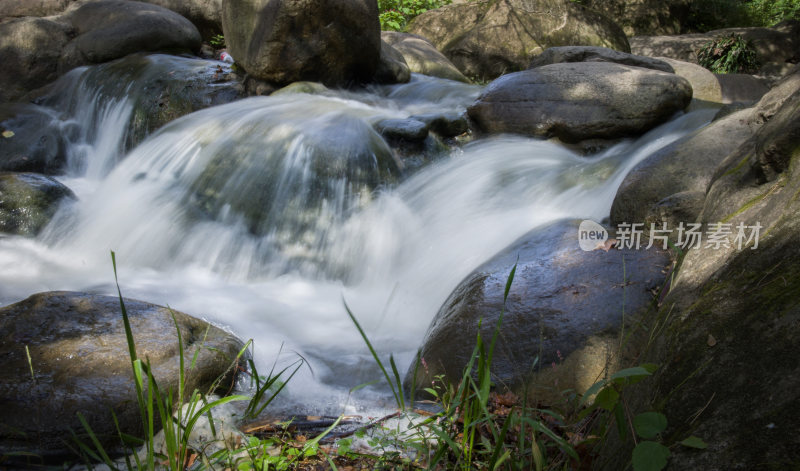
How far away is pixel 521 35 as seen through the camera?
11.8m

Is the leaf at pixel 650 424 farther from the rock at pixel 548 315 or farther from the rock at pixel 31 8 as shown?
the rock at pixel 31 8

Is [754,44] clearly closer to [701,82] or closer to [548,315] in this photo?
[701,82]

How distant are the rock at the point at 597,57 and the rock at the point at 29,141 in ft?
22.6

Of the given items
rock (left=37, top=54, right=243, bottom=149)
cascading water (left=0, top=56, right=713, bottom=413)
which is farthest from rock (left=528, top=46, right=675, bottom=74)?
rock (left=37, top=54, right=243, bottom=149)

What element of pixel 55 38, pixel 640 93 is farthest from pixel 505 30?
pixel 55 38

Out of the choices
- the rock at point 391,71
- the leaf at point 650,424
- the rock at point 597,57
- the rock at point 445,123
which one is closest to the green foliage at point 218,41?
the rock at point 391,71

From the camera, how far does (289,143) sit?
20.4 feet

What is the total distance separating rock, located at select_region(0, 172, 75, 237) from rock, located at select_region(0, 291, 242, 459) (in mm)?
3184

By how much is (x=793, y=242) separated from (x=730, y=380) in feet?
1.96

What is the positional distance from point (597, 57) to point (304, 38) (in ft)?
13.3

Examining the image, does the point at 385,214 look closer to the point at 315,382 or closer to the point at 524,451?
the point at 315,382

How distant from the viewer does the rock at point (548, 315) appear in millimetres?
2779

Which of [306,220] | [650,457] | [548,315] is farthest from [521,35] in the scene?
[650,457]

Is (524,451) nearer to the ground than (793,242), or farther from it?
nearer to the ground
